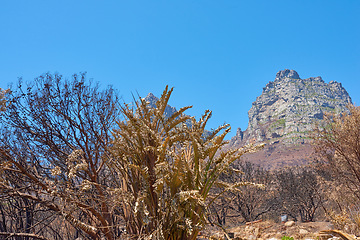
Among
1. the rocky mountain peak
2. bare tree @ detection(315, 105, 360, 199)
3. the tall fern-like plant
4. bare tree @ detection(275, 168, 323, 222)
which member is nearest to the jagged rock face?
the rocky mountain peak

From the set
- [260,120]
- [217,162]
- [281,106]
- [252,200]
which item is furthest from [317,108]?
[217,162]

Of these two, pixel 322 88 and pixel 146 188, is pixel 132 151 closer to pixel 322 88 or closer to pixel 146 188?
pixel 146 188

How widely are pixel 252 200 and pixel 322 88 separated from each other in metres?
172

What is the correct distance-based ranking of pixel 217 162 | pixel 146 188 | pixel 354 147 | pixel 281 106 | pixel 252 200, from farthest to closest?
1. pixel 281 106
2. pixel 252 200
3. pixel 354 147
4. pixel 217 162
5. pixel 146 188

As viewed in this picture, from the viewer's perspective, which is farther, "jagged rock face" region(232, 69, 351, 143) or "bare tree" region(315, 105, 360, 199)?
"jagged rock face" region(232, 69, 351, 143)

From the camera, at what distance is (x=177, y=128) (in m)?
2.67

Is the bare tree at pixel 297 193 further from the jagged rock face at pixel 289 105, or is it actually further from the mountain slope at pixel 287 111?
the jagged rock face at pixel 289 105

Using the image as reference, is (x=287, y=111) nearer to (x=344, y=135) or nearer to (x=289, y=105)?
(x=289, y=105)

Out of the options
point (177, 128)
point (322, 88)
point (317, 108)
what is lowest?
point (177, 128)

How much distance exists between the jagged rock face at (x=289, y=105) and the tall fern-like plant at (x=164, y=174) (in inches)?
4616

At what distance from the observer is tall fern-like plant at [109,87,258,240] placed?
7.66 feet

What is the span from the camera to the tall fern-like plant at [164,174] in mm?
2334

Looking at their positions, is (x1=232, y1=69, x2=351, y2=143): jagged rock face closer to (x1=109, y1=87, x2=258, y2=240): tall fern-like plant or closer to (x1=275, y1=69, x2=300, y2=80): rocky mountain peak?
(x1=275, y1=69, x2=300, y2=80): rocky mountain peak

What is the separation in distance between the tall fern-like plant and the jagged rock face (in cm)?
11726
